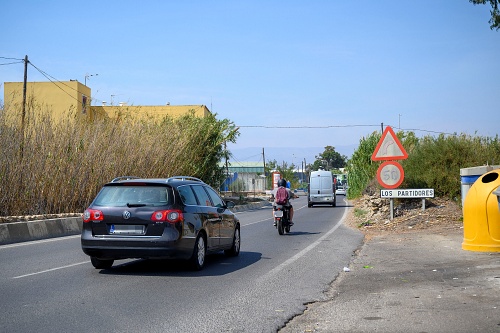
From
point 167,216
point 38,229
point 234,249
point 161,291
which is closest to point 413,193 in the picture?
point 234,249

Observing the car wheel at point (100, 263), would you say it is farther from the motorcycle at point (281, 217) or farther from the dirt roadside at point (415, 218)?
the dirt roadside at point (415, 218)

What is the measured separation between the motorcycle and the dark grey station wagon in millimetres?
7598

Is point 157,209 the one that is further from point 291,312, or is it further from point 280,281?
point 291,312

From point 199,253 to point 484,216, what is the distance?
17.6ft

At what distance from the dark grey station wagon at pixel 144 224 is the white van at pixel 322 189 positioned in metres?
35.2

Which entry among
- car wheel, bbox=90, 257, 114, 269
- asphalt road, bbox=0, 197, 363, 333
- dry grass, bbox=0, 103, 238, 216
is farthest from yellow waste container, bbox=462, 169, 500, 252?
dry grass, bbox=0, 103, 238, 216

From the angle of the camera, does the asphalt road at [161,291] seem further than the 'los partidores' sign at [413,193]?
No

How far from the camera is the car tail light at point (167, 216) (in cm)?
1043

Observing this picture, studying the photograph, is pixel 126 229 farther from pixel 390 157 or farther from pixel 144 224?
pixel 390 157

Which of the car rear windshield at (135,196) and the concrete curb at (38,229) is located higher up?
the car rear windshield at (135,196)

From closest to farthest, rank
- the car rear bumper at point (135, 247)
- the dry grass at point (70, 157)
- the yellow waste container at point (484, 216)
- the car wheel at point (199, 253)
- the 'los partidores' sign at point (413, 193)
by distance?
the car rear bumper at point (135, 247)
the car wheel at point (199, 253)
the yellow waste container at point (484, 216)
the 'los partidores' sign at point (413, 193)
the dry grass at point (70, 157)

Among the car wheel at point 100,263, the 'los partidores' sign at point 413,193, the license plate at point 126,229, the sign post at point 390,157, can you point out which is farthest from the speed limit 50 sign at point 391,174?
the license plate at point 126,229

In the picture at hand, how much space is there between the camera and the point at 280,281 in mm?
9867

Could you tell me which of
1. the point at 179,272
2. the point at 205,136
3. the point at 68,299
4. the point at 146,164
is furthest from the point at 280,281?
the point at 205,136
